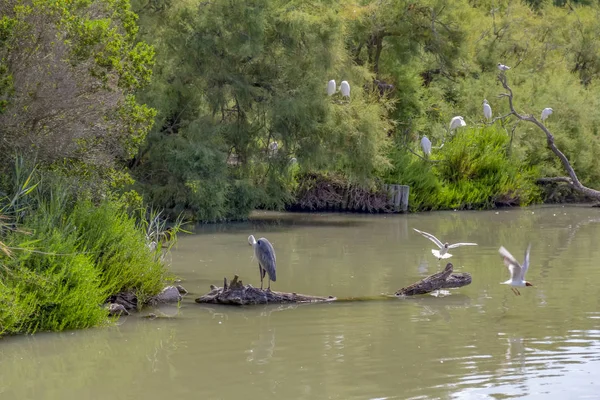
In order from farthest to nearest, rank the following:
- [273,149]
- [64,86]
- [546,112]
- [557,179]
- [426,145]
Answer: [546,112] < [426,145] < [557,179] < [273,149] < [64,86]

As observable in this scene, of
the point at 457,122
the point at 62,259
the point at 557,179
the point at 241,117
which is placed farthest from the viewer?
the point at 457,122

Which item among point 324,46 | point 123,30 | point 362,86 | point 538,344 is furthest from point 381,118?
point 538,344

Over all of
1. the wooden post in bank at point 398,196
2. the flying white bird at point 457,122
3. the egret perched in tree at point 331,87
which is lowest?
the wooden post in bank at point 398,196

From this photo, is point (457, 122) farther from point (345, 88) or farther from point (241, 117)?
point (241, 117)

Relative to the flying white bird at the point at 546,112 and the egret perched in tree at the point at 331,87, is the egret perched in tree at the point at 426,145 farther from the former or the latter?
the egret perched in tree at the point at 331,87

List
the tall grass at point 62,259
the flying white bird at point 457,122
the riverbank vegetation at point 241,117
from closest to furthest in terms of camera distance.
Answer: the tall grass at point 62,259, the riverbank vegetation at point 241,117, the flying white bird at point 457,122

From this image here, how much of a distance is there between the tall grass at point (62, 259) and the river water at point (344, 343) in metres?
0.27

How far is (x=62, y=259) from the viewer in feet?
31.2

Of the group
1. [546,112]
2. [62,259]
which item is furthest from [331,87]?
[62,259]

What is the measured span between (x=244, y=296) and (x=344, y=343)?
2.00 m

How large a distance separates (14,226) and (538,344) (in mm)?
5483

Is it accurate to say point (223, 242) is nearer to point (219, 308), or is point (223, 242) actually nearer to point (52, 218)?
point (219, 308)

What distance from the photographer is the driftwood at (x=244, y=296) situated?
1086 centimetres

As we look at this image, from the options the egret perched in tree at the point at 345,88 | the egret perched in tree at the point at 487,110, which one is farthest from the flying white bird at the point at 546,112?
the egret perched in tree at the point at 345,88
